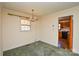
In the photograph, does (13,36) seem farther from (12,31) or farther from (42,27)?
(42,27)

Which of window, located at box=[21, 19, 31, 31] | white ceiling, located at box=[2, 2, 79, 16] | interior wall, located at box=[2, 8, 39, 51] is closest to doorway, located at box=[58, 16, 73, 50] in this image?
white ceiling, located at box=[2, 2, 79, 16]

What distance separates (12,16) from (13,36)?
47.1 inches

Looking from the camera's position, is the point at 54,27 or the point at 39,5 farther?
the point at 54,27

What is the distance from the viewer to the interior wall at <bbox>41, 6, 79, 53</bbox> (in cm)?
351

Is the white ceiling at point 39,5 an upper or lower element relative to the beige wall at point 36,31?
upper

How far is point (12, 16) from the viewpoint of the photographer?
4.14 metres

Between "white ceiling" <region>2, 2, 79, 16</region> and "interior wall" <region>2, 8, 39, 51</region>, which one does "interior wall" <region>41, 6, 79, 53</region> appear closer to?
"white ceiling" <region>2, 2, 79, 16</region>

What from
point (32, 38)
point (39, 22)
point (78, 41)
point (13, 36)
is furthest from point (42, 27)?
point (78, 41)

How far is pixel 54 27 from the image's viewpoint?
4.82 meters

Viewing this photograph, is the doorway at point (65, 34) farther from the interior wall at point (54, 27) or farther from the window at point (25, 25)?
the window at point (25, 25)

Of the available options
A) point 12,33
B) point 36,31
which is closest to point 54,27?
point 36,31

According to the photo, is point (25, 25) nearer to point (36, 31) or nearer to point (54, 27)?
point (36, 31)

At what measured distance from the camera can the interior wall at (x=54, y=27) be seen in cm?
351

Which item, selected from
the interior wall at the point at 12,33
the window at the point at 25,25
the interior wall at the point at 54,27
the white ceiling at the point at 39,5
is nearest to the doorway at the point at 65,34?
the interior wall at the point at 54,27
